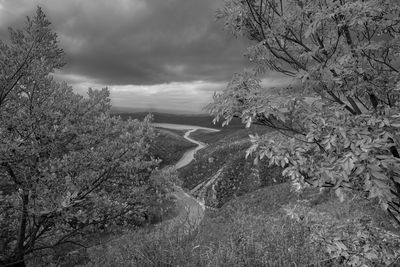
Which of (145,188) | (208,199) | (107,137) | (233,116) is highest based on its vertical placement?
(233,116)

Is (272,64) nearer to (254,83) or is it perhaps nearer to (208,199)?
(254,83)

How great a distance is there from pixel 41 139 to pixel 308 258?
6767 mm

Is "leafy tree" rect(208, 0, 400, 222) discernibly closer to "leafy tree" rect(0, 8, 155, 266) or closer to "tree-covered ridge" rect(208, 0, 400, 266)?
"tree-covered ridge" rect(208, 0, 400, 266)

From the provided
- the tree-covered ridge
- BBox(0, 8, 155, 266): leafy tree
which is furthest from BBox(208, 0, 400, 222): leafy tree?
BBox(0, 8, 155, 266): leafy tree

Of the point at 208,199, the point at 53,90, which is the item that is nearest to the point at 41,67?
the point at 53,90

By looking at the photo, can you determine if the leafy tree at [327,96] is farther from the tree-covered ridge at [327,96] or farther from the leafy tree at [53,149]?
the leafy tree at [53,149]

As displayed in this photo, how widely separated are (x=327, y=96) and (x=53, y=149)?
6.70 m

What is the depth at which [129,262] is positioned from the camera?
6.16m

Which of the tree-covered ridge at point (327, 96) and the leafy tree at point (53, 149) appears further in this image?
the leafy tree at point (53, 149)

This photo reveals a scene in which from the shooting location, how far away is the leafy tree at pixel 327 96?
4.12 m

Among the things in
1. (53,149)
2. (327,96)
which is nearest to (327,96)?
(327,96)

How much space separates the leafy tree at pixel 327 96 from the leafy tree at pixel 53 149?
4.31m

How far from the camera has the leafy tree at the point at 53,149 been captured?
23.9 ft

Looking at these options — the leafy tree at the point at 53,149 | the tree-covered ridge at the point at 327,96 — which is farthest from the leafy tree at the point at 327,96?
the leafy tree at the point at 53,149
